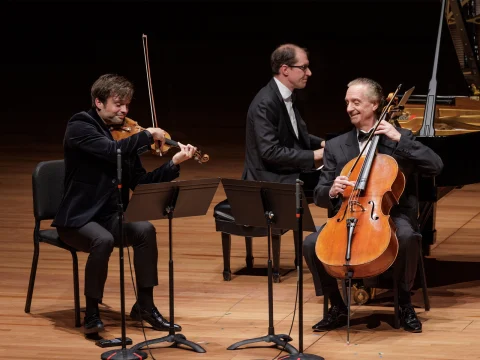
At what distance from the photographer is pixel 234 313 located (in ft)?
16.6

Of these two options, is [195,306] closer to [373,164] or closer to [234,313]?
[234,313]

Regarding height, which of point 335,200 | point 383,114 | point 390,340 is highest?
point 383,114

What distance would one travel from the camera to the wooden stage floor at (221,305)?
453 cm

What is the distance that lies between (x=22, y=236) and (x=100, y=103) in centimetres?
214

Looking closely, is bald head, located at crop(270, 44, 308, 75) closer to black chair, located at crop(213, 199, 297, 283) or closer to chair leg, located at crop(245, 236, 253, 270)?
black chair, located at crop(213, 199, 297, 283)

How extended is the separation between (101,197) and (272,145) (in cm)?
111

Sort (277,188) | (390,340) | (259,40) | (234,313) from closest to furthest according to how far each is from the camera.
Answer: (277,188) → (390,340) → (234,313) → (259,40)

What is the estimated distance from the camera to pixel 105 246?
4734mm

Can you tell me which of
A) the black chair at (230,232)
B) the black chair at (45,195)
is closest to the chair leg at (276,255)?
the black chair at (230,232)

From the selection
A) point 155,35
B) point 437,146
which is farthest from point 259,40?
point 437,146

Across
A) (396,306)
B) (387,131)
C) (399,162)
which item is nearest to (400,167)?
(399,162)

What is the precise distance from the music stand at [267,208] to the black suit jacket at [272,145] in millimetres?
1114

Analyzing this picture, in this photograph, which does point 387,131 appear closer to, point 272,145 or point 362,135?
point 362,135

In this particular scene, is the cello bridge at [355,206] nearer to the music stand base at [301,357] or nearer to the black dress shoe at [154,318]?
the music stand base at [301,357]
